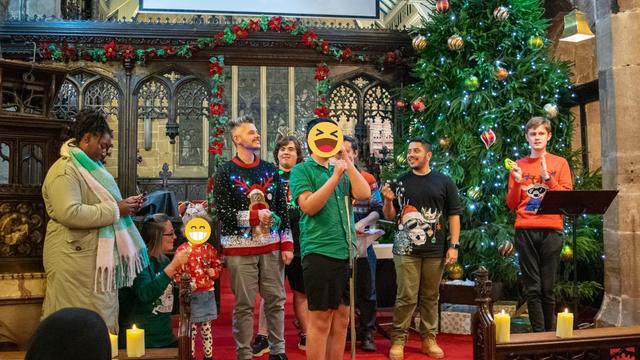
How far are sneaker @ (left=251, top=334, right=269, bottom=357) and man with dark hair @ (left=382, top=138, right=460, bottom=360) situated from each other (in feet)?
2.92

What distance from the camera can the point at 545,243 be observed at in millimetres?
3998

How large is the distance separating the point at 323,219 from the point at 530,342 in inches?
44.3

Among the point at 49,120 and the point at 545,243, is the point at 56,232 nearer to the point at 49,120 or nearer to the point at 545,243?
the point at 49,120

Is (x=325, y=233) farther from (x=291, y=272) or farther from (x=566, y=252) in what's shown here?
(x=566, y=252)

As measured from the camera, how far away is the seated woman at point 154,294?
3.10 m

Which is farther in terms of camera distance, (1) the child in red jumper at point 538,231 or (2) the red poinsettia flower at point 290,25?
(2) the red poinsettia flower at point 290,25

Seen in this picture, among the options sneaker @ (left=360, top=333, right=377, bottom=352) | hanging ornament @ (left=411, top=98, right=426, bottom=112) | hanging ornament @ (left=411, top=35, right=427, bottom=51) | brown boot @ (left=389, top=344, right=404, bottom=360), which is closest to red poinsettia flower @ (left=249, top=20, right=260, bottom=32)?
hanging ornament @ (left=411, top=35, right=427, bottom=51)

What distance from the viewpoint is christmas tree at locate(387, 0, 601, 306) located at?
5734mm

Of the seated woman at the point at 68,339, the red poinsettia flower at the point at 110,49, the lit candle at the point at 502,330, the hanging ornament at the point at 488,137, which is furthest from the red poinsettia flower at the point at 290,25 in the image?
the seated woman at the point at 68,339

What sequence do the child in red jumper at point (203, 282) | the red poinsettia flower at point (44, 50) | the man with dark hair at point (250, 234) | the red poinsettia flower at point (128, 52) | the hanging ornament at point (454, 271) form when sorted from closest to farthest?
1. the man with dark hair at point (250, 234)
2. the child in red jumper at point (203, 282)
3. the hanging ornament at point (454, 271)
4. the red poinsettia flower at point (44, 50)
5. the red poinsettia flower at point (128, 52)

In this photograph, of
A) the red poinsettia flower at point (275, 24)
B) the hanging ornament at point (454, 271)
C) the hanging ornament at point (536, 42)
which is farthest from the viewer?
the red poinsettia flower at point (275, 24)

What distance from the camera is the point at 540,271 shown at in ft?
13.2

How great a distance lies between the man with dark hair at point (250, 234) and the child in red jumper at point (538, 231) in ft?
5.27

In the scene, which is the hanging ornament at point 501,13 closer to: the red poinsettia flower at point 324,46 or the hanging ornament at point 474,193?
the hanging ornament at point 474,193
